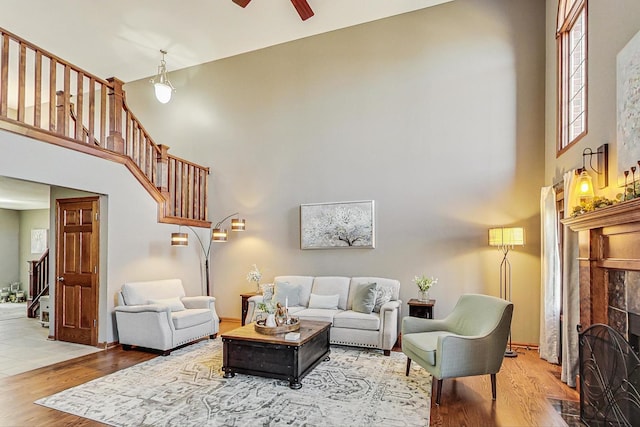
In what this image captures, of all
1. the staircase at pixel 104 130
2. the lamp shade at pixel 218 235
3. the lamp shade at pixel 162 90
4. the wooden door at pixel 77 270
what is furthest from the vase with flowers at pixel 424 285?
the lamp shade at pixel 162 90

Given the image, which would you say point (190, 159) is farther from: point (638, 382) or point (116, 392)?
point (638, 382)

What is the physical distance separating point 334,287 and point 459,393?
250cm

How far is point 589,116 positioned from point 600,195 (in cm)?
84

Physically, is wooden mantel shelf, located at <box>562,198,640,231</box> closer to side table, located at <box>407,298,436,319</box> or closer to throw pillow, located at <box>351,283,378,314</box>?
side table, located at <box>407,298,436,319</box>

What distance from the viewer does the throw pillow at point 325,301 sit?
539cm

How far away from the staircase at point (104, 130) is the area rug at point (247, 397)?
276cm

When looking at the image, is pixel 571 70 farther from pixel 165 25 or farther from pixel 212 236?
pixel 165 25

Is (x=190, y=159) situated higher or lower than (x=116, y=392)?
higher

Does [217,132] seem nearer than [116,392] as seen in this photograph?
No

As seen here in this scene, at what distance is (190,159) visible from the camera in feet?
24.0

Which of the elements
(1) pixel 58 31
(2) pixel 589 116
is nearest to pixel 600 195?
(2) pixel 589 116

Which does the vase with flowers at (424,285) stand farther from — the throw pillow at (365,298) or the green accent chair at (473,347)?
the green accent chair at (473,347)

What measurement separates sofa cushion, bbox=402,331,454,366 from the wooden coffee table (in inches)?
38.4

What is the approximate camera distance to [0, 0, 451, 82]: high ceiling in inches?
217
